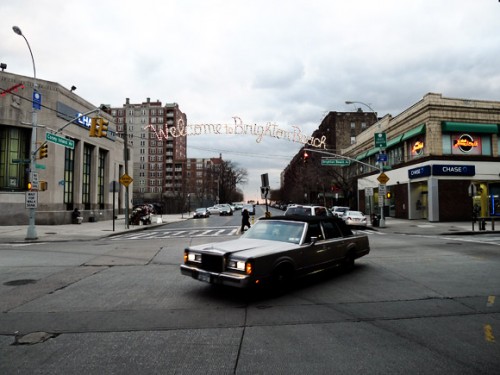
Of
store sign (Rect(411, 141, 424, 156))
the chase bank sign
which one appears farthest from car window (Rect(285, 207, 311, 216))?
store sign (Rect(411, 141, 424, 156))

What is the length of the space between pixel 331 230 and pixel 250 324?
411cm

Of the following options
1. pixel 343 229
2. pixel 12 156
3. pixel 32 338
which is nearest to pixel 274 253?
pixel 343 229

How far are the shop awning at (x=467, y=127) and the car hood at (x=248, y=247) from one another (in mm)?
28725

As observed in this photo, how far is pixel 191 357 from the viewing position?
14.2ft

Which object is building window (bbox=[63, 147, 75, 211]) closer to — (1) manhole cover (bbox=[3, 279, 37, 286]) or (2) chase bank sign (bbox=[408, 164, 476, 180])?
(1) manhole cover (bbox=[3, 279, 37, 286])

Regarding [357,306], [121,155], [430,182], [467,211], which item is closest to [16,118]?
[121,155]

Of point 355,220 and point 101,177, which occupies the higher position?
point 101,177

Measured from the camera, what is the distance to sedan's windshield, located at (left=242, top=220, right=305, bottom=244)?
7.92 m

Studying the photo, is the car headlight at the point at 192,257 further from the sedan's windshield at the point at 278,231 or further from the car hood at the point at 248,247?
the sedan's windshield at the point at 278,231

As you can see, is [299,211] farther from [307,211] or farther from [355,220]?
[355,220]

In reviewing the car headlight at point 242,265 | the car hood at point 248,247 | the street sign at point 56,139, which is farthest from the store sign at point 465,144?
the car headlight at point 242,265

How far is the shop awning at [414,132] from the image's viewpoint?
32094 mm

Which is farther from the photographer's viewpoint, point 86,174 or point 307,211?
point 86,174

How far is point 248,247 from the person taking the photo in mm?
7207
